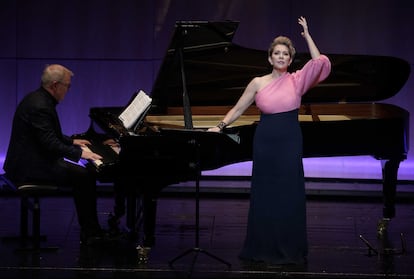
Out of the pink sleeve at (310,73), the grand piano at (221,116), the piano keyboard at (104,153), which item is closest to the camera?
the pink sleeve at (310,73)

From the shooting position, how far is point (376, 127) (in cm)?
613

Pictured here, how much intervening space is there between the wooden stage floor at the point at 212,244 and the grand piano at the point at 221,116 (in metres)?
0.30

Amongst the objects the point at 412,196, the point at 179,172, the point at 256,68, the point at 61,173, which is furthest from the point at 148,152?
the point at 412,196

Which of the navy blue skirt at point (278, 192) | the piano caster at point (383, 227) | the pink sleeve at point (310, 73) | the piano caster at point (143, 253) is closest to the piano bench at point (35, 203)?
the piano caster at point (143, 253)

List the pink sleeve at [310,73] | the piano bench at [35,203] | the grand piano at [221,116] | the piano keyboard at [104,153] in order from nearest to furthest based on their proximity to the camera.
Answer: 1. the pink sleeve at [310,73]
2. the grand piano at [221,116]
3. the piano keyboard at [104,153]
4. the piano bench at [35,203]

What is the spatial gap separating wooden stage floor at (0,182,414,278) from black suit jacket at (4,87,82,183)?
1.72ft

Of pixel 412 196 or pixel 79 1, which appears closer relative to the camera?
pixel 412 196

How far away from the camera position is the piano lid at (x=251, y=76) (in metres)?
6.40

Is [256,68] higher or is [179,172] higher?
[256,68]

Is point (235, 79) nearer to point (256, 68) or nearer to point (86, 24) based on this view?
point (256, 68)

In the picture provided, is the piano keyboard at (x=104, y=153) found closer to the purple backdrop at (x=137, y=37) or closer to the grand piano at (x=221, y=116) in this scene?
the grand piano at (x=221, y=116)

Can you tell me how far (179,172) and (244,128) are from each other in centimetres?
65

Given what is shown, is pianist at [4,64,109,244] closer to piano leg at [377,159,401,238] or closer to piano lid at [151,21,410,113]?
piano lid at [151,21,410,113]

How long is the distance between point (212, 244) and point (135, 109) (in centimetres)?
109
